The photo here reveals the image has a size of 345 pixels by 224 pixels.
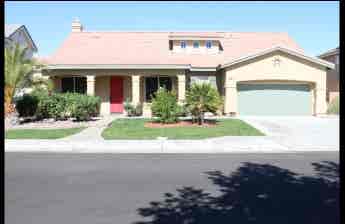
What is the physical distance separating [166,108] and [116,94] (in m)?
7.27

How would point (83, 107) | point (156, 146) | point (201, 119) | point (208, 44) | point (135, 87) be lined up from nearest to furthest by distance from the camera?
1. point (156, 146)
2. point (201, 119)
3. point (83, 107)
4. point (135, 87)
5. point (208, 44)

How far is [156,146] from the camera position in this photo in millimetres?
12547

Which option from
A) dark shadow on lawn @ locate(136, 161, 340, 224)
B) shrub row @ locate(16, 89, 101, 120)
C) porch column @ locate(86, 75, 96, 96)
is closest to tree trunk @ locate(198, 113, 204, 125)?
shrub row @ locate(16, 89, 101, 120)

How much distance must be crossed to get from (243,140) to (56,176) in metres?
7.51

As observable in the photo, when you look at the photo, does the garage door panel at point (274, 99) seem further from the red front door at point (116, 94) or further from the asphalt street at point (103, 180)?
the asphalt street at point (103, 180)

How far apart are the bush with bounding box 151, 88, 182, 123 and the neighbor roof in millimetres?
5262

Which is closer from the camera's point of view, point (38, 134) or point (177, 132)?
point (38, 134)

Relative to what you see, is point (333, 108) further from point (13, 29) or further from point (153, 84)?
point (13, 29)

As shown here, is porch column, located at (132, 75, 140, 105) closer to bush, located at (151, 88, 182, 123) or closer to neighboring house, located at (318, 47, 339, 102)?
bush, located at (151, 88, 182, 123)

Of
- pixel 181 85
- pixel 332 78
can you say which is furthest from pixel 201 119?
pixel 332 78

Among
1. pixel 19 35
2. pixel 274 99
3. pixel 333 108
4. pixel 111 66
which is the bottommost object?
pixel 333 108

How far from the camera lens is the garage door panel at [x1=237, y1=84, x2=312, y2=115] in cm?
2458

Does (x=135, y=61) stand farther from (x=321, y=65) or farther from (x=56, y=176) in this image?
(x=56, y=176)

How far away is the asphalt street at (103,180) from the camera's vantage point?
5672 mm
